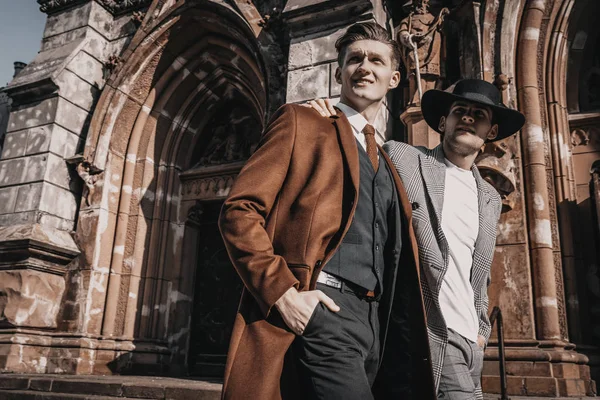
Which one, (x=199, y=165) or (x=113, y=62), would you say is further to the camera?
(x=199, y=165)

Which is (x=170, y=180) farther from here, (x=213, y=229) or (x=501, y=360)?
(x=501, y=360)

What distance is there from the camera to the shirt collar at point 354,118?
1.97 metres

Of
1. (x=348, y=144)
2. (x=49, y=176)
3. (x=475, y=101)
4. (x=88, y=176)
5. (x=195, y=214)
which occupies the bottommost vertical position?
(x=348, y=144)

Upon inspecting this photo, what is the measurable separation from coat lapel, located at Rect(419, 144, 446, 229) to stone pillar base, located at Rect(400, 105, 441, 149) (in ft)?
9.96

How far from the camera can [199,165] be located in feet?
27.3

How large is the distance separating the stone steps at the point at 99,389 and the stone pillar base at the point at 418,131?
2935mm

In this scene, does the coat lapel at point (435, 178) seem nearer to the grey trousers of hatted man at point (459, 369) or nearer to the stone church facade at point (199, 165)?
the grey trousers of hatted man at point (459, 369)

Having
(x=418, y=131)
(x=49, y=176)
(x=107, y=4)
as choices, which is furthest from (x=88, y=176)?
(x=418, y=131)

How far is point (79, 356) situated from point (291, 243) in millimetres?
5954

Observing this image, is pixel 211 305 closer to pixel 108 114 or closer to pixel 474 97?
pixel 108 114

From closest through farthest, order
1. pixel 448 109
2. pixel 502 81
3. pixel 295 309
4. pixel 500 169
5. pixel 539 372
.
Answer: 1. pixel 295 309
2. pixel 448 109
3. pixel 539 372
4. pixel 500 169
5. pixel 502 81

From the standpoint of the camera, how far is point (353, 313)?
1.58 m

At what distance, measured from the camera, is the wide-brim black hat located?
91.9 inches

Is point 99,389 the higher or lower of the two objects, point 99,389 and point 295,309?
the lower
